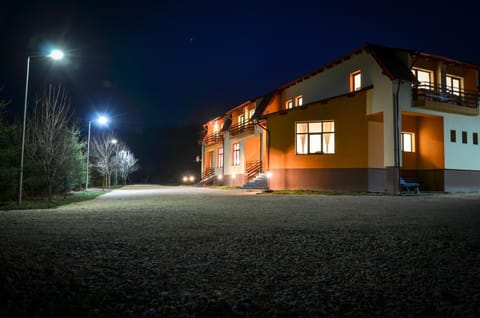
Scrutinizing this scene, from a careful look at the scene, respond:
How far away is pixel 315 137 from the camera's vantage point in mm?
20984

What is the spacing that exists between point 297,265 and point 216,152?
34763mm

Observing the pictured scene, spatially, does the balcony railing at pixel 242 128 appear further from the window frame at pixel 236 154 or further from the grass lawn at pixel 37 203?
the grass lawn at pixel 37 203

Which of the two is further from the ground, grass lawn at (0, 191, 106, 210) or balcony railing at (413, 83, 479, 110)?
balcony railing at (413, 83, 479, 110)

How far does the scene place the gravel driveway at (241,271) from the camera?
8.95ft

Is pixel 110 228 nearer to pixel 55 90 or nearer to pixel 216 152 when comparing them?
pixel 55 90

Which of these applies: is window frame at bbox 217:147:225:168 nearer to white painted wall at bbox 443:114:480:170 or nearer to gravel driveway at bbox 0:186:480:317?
white painted wall at bbox 443:114:480:170

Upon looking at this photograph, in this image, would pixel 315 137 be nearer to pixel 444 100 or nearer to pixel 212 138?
pixel 444 100

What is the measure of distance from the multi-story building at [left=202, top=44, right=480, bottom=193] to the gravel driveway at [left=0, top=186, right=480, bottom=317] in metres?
12.5

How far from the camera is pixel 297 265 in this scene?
12.9ft

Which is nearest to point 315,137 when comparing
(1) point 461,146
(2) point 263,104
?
(2) point 263,104

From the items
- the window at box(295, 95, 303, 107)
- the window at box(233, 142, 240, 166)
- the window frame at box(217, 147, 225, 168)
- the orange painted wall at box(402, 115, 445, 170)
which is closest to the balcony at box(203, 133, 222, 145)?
the window frame at box(217, 147, 225, 168)

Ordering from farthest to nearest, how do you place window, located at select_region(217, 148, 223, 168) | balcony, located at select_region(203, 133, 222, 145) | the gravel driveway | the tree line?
window, located at select_region(217, 148, 223, 168)
balcony, located at select_region(203, 133, 222, 145)
the tree line
the gravel driveway

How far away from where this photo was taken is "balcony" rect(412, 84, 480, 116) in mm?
18125

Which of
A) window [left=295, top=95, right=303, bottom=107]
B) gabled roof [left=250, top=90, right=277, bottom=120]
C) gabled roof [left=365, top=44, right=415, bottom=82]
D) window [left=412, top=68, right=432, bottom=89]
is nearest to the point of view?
gabled roof [left=365, top=44, right=415, bottom=82]
